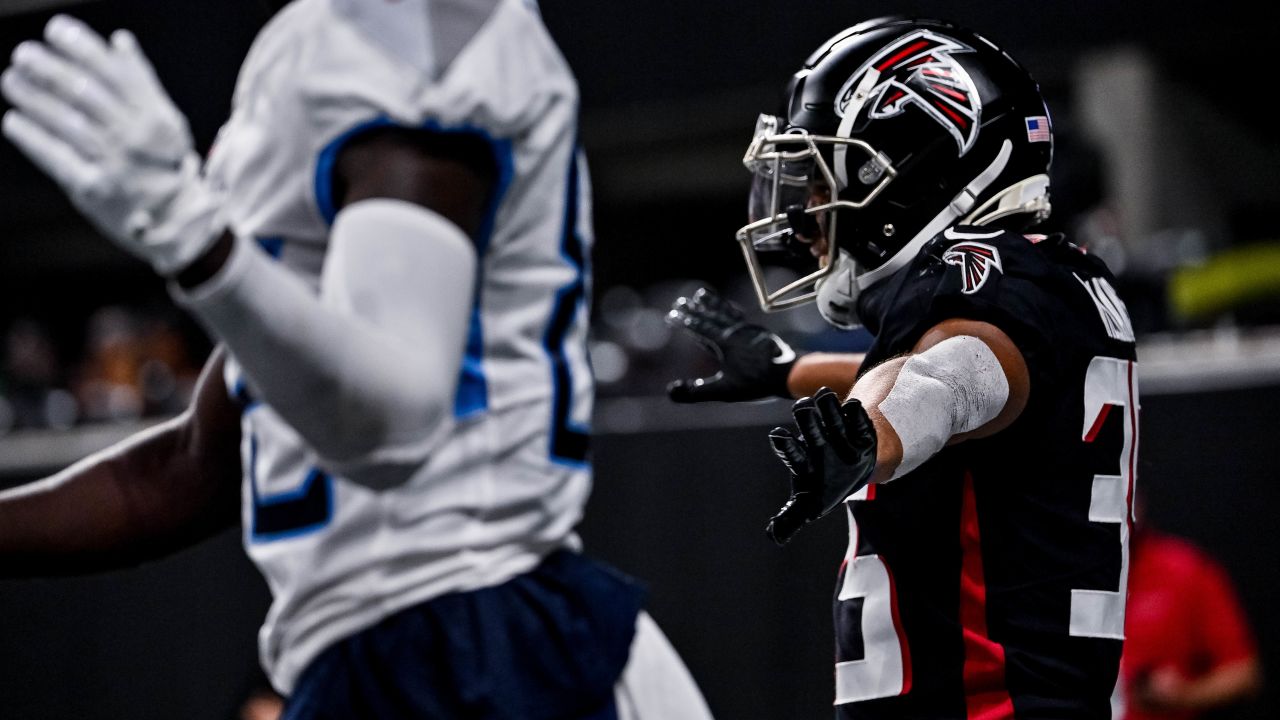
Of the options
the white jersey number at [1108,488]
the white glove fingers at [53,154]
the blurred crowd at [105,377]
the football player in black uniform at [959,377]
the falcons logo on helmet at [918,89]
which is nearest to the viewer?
the white glove fingers at [53,154]

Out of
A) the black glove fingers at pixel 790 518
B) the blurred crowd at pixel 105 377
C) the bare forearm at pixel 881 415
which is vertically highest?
the bare forearm at pixel 881 415

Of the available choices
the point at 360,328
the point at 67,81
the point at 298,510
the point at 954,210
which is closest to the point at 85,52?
the point at 67,81

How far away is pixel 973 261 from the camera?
1.61 meters

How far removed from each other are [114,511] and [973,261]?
3.58 ft

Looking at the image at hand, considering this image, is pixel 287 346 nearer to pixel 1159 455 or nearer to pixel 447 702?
pixel 447 702

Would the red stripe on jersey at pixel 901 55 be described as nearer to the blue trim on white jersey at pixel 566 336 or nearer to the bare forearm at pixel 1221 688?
the blue trim on white jersey at pixel 566 336

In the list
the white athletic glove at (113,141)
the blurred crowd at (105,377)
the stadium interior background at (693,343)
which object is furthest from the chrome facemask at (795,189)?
the blurred crowd at (105,377)

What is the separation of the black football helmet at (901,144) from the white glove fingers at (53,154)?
3.05 ft

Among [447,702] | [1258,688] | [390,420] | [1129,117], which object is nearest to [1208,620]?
[1258,688]

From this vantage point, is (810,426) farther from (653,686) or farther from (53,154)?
(53,154)

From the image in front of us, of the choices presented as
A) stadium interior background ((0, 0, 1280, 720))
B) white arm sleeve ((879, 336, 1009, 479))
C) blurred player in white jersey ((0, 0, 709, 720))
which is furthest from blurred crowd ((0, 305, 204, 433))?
white arm sleeve ((879, 336, 1009, 479))

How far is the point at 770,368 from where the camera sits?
2121 millimetres

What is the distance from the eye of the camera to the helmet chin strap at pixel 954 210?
1.79 meters

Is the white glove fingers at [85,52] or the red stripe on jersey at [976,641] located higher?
the white glove fingers at [85,52]
